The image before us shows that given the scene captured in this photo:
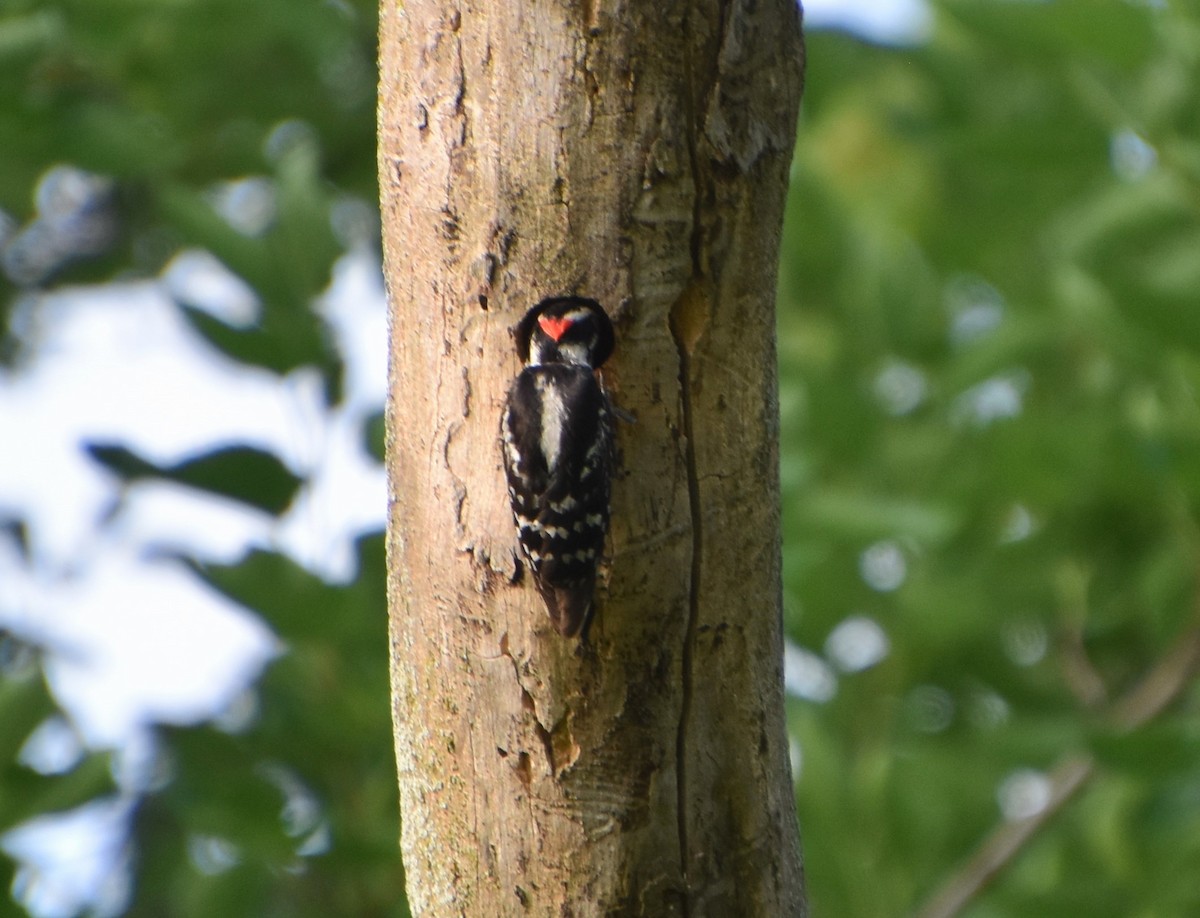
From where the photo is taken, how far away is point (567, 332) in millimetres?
2330

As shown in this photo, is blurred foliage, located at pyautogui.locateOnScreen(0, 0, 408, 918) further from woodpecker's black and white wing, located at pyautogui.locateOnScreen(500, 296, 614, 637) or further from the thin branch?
the thin branch

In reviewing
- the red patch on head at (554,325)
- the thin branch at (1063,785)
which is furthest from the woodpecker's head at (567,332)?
the thin branch at (1063,785)

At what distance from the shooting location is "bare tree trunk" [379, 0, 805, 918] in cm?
226

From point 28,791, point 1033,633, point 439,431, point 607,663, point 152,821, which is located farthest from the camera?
point 1033,633

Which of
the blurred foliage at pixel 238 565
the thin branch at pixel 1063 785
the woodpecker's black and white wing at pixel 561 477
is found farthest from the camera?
the thin branch at pixel 1063 785

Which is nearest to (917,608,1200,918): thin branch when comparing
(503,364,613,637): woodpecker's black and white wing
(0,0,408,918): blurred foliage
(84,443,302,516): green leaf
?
(0,0,408,918): blurred foliage

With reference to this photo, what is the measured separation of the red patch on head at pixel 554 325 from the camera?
7.56ft

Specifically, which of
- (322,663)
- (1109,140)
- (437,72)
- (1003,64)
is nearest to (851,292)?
(1109,140)

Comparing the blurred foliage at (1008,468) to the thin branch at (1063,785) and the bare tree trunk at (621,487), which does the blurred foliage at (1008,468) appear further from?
the bare tree trunk at (621,487)

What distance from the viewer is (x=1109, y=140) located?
511cm

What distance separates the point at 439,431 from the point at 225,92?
3.52 m

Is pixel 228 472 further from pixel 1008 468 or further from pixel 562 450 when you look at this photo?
pixel 1008 468

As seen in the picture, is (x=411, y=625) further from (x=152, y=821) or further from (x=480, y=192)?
(x=152, y=821)

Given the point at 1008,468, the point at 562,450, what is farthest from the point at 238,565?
the point at 1008,468
